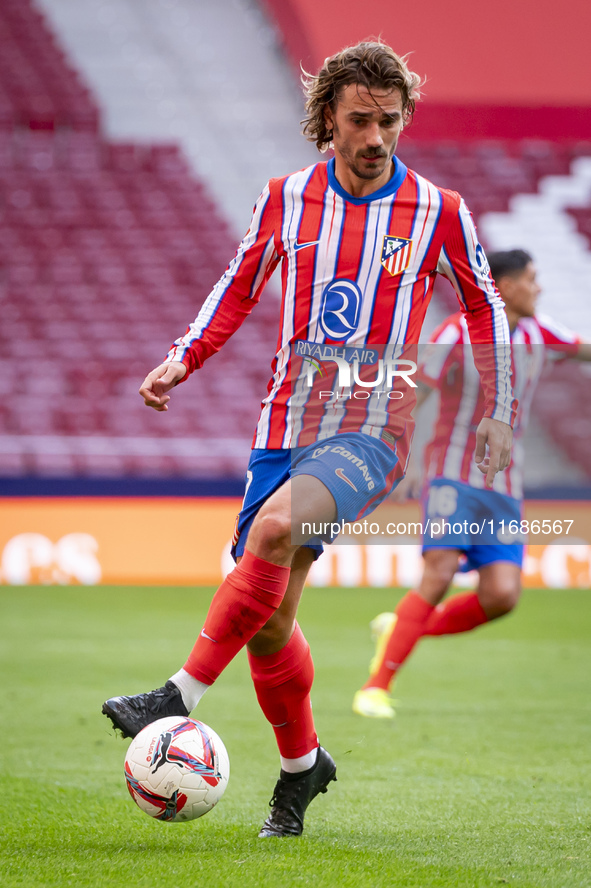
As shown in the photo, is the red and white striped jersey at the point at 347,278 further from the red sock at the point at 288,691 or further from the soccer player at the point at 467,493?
the soccer player at the point at 467,493

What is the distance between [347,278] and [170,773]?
1.32 metres

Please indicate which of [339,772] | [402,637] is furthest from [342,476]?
[402,637]

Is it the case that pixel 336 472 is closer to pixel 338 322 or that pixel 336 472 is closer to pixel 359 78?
pixel 338 322

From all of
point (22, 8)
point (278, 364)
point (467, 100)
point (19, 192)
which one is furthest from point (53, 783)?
point (22, 8)

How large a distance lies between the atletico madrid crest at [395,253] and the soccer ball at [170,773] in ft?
4.17

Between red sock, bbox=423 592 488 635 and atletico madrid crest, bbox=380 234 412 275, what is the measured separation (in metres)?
2.47

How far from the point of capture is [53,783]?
11.4 ft

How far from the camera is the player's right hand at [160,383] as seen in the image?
270 centimetres

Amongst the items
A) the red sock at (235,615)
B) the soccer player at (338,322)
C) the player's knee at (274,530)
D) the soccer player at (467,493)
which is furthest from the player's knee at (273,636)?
the soccer player at (467,493)

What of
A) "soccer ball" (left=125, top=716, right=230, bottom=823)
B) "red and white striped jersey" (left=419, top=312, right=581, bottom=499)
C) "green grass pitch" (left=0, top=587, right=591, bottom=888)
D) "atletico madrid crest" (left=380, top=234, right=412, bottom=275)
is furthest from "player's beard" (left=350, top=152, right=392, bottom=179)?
"red and white striped jersey" (left=419, top=312, right=581, bottom=499)

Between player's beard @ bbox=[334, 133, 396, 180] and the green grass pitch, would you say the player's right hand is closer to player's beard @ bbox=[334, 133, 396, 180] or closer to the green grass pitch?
player's beard @ bbox=[334, 133, 396, 180]

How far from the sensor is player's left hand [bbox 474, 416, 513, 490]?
288 cm

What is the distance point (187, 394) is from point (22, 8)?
7.27 m

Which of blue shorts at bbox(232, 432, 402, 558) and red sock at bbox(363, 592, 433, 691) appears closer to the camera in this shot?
blue shorts at bbox(232, 432, 402, 558)
